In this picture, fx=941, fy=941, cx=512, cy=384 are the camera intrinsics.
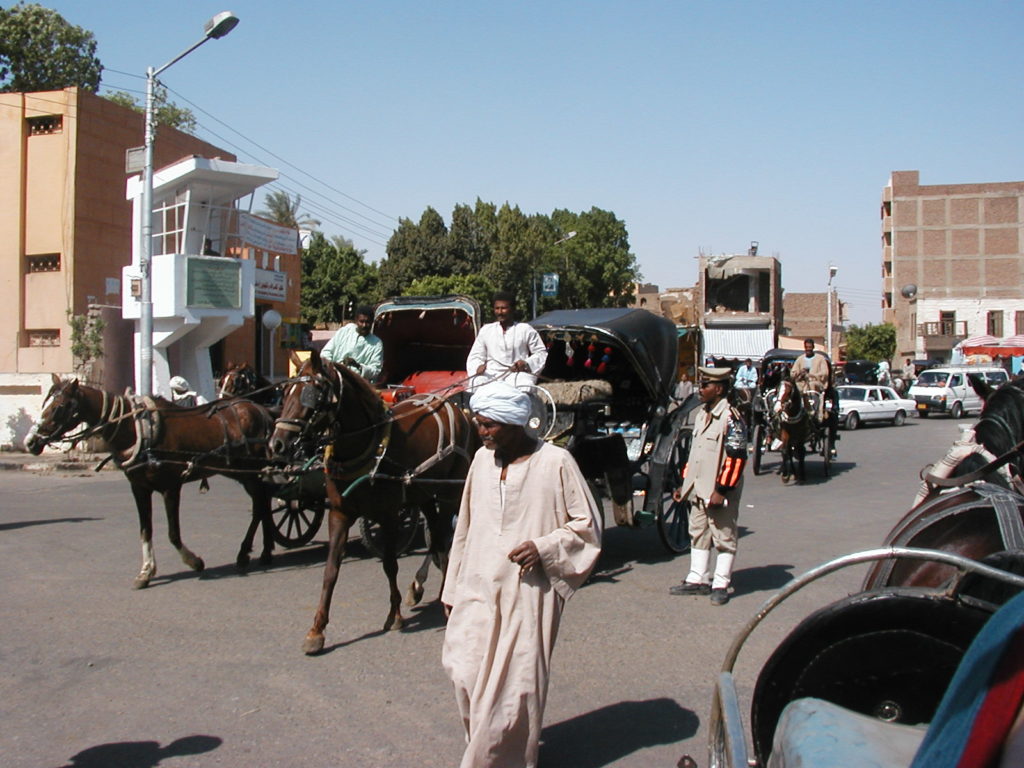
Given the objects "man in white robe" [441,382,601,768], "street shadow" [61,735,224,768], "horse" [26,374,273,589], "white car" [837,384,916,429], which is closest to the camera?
"man in white robe" [441,382,601,768]

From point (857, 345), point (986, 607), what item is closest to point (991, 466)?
point (986, 607)

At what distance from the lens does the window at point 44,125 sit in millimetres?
22641

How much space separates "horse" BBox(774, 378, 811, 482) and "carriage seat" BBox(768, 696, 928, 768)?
44.0 ft

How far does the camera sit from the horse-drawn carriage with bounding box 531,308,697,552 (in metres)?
8.63

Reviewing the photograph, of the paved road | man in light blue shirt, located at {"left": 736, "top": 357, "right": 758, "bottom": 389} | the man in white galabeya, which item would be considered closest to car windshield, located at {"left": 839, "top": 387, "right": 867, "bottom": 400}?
man in light blue shirt, located at {"left": 736, "top": 357, "right": 758, "bottom": 389}

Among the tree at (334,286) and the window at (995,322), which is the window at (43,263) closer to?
the tree at (334,286)

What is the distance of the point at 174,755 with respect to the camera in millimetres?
4387

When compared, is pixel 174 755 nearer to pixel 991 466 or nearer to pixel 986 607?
pixel 986 607

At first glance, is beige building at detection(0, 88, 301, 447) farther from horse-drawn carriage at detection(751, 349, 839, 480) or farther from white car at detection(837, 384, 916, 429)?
white car at detection(837, 384, 916, 429)

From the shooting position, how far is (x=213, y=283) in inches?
868

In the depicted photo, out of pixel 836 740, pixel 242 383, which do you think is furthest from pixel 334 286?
pixel 836 740

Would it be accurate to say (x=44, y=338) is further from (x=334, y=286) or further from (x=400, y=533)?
(x=334, y=286)

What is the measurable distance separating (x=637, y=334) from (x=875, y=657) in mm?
6704

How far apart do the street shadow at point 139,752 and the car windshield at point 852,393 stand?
28480mm
